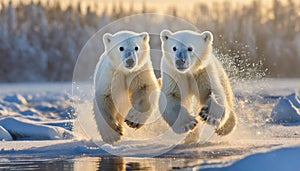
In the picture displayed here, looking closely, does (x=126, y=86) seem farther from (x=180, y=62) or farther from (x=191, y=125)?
(x=191, y=125)

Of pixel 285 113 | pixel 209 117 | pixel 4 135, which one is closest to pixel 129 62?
pixel 209 117

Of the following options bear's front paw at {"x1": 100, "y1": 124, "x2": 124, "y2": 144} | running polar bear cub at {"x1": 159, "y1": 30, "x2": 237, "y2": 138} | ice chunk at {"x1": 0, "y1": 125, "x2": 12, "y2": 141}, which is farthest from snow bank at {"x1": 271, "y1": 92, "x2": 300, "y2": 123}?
ice chunk at {"x1": 0, "y1": 125, "x2": 12, "y2": 141}

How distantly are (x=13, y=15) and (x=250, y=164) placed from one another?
45.2 metres

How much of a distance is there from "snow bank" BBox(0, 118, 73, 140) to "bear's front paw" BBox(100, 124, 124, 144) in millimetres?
1007

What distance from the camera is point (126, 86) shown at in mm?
8562

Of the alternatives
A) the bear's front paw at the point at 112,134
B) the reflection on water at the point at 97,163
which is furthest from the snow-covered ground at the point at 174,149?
the bear's front paw at the point at 112,134

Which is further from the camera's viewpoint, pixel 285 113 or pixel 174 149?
pixel 285 113

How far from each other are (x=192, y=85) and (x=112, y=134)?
3.22 ft

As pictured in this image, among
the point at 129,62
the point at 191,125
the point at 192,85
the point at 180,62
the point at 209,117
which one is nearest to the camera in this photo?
the point at 191,125

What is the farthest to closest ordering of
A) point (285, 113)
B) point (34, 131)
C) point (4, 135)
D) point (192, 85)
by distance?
point (285, 113)
point (34, 131)
point (4, 135)
point (192, 85)

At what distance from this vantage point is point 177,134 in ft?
26.6

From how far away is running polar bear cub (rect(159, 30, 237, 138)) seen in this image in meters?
7.97

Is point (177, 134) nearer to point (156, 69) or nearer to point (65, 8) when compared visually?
point (156, 69)

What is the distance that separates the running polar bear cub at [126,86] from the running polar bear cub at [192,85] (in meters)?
0.22
